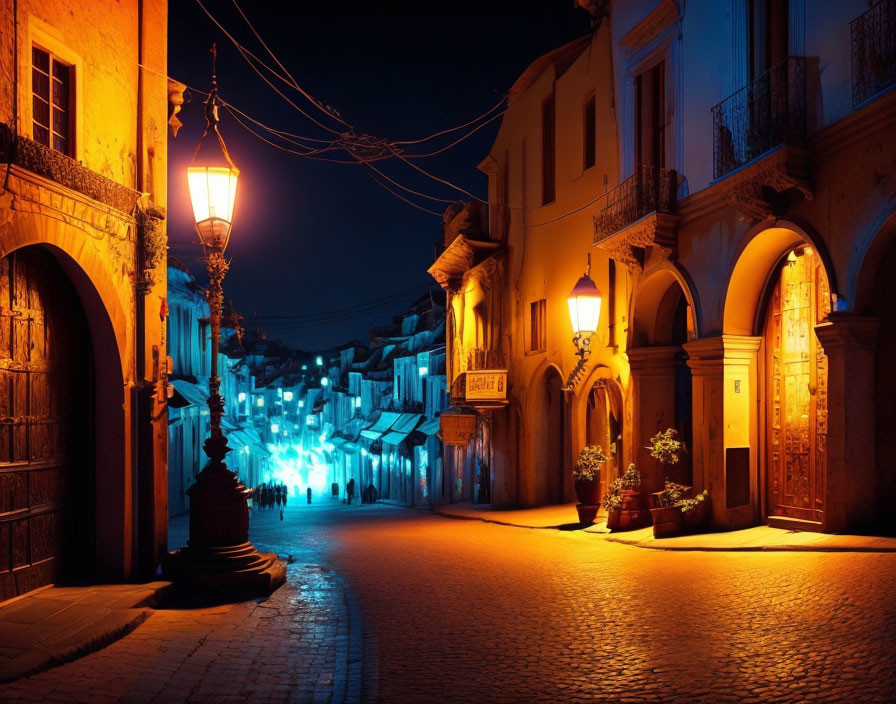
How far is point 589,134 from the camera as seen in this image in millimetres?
21109

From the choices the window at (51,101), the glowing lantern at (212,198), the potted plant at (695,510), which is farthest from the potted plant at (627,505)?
the window at (51,101)

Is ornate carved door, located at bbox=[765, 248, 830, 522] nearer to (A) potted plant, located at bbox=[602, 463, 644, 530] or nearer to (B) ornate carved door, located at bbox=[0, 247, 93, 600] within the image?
(A) potted plant, located at bbox=[602, 463, 644, 530]

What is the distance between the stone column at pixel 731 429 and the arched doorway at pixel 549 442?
31.6 ft

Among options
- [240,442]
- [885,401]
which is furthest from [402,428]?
[885,401]

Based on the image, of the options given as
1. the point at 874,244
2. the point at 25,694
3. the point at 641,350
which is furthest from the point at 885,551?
the point at 25,694

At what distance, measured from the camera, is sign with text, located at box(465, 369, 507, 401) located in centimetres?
2486

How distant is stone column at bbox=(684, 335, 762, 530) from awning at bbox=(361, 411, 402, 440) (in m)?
38.0

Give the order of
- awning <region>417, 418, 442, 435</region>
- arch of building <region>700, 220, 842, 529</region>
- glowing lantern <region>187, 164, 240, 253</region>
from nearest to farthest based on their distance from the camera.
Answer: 1. glowing lantern <region>187, 164, 240, 253</region>
2. arch of building <region>700, 220, 842, 529</region>
3. awning <region>417, 418, 442, 435</region>

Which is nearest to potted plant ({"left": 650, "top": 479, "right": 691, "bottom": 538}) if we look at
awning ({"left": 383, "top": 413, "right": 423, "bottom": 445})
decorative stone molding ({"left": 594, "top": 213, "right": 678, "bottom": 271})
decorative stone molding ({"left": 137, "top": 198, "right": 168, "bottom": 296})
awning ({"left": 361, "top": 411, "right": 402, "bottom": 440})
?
decorative stone molding ({"left": 594, "top": 213, "right": 678, "bottom": 271})

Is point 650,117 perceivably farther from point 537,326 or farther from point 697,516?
point 697,516

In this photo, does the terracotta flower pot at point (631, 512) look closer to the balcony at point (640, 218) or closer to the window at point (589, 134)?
the balcony at point (640, 218)

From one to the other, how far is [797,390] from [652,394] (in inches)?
155

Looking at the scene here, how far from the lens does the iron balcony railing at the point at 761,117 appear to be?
39.0ft

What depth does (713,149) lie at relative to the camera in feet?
46.8
